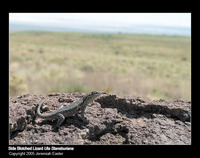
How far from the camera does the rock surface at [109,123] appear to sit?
3.38 m

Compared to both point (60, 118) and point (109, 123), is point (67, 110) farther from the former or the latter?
point (109, 123)

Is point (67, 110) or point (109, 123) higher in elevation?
point (67, 110)

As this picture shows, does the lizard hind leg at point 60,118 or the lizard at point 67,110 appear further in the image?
the lizard at point 67,110

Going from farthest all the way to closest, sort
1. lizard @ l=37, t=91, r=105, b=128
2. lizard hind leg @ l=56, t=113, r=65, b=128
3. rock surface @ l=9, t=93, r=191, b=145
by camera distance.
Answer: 1. lizard @ l=37, t=91, r=105, b=128
2. lizard hind leg @ l=56, t=113, r=65, b=128
3. rock surface @ l=9, t=93, r=191, b=145

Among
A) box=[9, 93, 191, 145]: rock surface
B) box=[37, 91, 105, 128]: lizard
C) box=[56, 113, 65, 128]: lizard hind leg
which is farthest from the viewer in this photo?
box=[37, 91, 105, 128]: lizard

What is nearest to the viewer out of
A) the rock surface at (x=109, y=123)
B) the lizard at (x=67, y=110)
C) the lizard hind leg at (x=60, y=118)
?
the rock surface at (x=109, y=123)

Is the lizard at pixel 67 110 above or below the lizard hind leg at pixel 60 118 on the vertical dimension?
above

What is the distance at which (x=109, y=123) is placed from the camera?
373 centimetres

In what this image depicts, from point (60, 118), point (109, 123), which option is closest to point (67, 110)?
point (60, 118)

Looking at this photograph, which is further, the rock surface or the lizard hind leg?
the lizard hind leg

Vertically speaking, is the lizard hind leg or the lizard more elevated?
the lizard

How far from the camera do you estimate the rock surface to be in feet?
11.1

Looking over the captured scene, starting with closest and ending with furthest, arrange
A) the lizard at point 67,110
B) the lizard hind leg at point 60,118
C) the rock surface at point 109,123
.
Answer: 1. the rock surface at point 109,123
2. the lizard hind leg at point 60,118
3. the lizard at point 67,110
